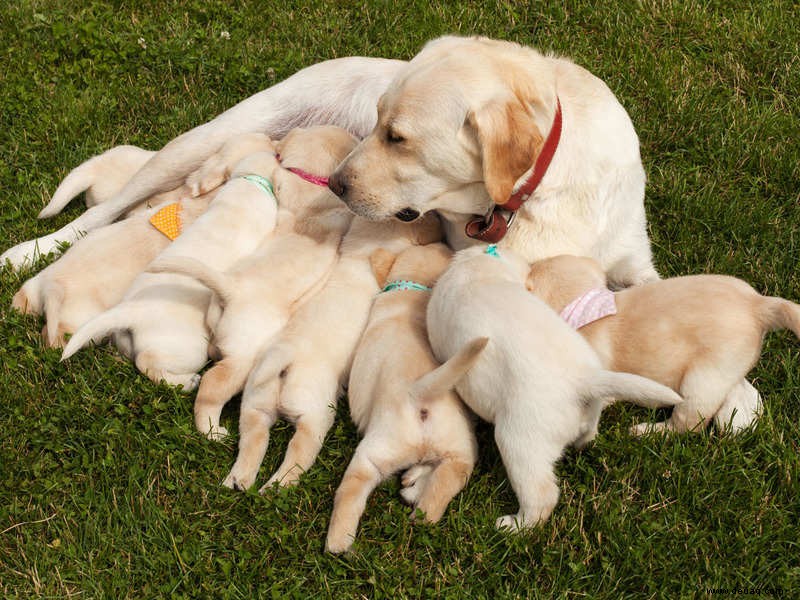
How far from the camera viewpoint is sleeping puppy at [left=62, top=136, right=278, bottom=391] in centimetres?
378

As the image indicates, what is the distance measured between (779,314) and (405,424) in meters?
1.43

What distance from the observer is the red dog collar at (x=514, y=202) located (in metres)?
3.81

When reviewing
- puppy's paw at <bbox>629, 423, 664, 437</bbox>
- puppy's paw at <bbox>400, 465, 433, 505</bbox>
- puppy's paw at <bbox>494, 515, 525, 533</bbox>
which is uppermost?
puppy's paw at <bbox>400, 465, 433, 505</bbox>

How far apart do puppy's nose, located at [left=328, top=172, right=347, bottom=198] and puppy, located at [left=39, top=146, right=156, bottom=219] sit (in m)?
1.69

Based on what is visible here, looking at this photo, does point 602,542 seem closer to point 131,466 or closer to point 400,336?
point 400,336

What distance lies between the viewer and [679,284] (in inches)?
139

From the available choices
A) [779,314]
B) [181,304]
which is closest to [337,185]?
[181,304]

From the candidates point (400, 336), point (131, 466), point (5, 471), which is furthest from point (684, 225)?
point (5, 471)

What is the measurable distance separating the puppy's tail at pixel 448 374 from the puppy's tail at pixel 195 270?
3.11 ft

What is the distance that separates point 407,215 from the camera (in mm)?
3977

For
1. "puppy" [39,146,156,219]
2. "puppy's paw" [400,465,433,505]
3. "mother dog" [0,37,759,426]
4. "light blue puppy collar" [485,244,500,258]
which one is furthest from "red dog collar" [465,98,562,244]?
"puppy" [39,146,156,219]

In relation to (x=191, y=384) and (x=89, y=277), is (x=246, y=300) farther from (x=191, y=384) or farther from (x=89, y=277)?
(x=89, y=277)

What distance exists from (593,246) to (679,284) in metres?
0.63

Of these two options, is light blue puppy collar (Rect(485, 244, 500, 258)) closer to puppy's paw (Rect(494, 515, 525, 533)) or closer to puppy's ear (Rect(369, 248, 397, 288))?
puppy's ear (Rect(369, 248, 397, 288))
